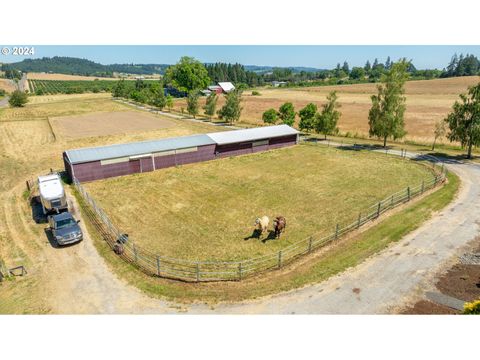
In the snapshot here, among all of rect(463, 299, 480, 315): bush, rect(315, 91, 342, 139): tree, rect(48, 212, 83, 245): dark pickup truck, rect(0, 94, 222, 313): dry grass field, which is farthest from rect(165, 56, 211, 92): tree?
rect(463, 299, 480, 315): bush

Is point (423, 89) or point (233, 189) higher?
point (423, 89)

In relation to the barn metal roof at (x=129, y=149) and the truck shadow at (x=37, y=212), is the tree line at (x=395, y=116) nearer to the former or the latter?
the barn metal roof at (x=129, y=149)

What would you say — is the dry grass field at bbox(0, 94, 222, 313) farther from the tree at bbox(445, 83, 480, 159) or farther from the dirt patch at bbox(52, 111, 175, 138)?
the tree at bbox(445, 83, 480, 159)

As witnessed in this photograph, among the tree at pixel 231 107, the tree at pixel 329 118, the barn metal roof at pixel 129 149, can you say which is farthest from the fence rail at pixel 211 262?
the tree at pixel 231 107

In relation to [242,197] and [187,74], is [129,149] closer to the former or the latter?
[242,197]

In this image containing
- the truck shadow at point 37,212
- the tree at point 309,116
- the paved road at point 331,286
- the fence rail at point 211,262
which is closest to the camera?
the paved road at point 331,286

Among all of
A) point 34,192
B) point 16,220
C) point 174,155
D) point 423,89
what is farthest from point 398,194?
point 423,89

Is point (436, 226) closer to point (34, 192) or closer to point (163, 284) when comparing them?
point (163, 284)
